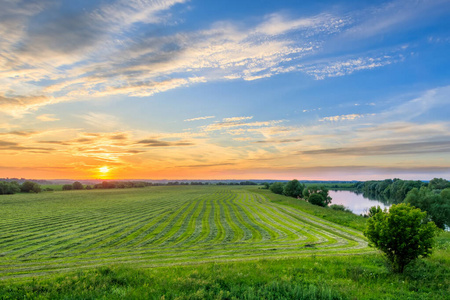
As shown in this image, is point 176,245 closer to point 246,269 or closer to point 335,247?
point 246,269

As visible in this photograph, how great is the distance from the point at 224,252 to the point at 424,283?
1373 centimetres

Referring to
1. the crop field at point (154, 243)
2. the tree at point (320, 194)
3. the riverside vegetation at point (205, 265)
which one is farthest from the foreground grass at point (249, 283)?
the tree at point (320, 194)

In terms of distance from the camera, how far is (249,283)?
12.7m

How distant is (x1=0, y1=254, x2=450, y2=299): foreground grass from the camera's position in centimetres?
1138

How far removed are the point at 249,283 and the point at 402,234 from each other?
8.31 metres

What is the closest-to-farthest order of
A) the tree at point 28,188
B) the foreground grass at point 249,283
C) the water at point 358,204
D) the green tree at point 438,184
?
the foreground grass at point 249,283, the water at point 358,204, the green tree at point 438,184, the tree at point 28,188

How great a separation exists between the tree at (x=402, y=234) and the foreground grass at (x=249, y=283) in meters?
1.35

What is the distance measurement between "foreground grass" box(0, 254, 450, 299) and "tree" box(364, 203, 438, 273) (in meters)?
1.35

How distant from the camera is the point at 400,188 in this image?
101 m

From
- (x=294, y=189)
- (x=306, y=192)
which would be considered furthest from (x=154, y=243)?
(x=294, y=189)

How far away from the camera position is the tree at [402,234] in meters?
13.1

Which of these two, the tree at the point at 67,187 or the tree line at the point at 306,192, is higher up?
the tree line at the point at 306,192

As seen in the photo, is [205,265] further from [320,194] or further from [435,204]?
[320,194]

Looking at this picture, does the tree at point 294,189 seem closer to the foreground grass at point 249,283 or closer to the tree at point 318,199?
the tree at point 318,199
